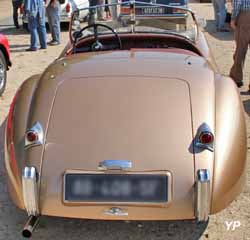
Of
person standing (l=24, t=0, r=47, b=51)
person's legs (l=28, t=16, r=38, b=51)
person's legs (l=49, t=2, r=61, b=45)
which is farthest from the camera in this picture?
person's legs (l=49, t=2, r=61, b=45)

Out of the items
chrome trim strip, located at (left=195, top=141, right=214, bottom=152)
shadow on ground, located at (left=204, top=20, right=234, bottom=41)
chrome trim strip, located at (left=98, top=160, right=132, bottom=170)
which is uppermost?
chrome trim strip, located at (left=195, top=141, right=214, bottom=152)

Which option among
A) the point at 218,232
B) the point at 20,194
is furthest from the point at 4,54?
the point at 218,232

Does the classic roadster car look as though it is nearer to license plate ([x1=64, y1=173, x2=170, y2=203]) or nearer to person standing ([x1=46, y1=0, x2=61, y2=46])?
license plate ([x1=64, y1=173, x2=170, y2=203])

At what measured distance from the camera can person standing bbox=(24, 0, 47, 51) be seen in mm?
9742

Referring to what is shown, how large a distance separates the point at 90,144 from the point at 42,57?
22.1 ft

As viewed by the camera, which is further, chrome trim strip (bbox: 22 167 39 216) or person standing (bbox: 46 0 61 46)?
person standing (bbox: 46 0 61 46)

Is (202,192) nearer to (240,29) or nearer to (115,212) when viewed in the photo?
(115,212)

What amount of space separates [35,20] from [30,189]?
7.42m

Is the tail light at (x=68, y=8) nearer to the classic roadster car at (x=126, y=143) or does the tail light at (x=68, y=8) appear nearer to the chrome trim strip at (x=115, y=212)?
the classic roadster car at (x=126, y=143)

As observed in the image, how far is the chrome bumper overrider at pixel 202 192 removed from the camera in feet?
9.99

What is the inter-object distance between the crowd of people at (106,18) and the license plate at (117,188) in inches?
127

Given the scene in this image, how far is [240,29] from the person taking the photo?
686 centimetres

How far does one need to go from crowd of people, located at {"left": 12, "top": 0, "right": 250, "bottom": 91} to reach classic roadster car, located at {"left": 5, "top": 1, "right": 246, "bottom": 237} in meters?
2.46

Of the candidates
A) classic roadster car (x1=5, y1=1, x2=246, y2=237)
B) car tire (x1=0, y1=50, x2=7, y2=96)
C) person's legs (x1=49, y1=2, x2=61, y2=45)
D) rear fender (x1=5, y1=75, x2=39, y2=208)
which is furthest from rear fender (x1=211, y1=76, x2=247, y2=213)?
person's legs (x1=49, y1=2, x2=61, y2=45)
